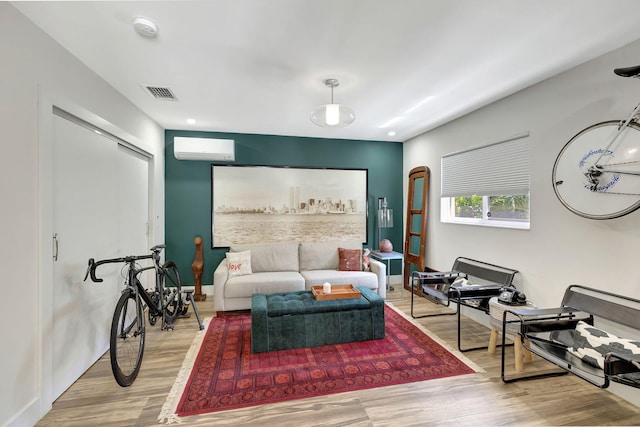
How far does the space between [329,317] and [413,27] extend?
8.27ft

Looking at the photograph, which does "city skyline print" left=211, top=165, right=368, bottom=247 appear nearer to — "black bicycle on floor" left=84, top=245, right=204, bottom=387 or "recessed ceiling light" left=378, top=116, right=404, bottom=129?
"recessed ceiling light" left=378, top=116, right=404, bottom=129

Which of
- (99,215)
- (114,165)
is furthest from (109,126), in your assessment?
(99,215)

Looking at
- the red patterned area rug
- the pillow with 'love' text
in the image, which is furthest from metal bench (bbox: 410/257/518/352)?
the pillow with 'love' text

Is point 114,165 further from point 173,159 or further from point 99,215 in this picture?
point 173,159

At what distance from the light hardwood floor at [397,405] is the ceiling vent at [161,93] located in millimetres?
2620

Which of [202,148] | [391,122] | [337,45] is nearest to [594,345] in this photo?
[337,45]

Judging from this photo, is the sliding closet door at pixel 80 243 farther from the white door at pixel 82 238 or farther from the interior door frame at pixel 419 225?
the interior door frame at pixel 419 225

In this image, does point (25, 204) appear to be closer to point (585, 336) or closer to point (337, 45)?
point (337, 45)

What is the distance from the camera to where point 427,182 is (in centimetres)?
432

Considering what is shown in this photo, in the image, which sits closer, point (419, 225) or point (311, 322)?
point (311, 322)

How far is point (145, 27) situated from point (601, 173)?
11.1ft

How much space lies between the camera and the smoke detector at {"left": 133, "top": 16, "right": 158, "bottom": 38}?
1739 millimetres

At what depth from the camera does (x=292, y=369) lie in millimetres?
2381

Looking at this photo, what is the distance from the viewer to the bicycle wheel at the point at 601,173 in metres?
1.96
